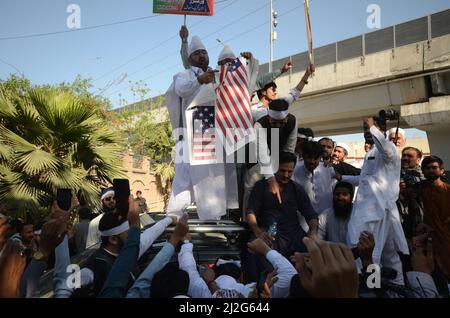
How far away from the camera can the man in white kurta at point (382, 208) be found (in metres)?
3.25

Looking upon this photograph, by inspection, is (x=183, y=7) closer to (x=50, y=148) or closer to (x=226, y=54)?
(x=226, y=54)

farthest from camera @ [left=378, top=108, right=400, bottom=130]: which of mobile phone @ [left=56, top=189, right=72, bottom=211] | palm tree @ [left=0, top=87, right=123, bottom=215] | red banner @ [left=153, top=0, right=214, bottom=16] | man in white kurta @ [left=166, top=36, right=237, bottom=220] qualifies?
palm tree @ [left=0, top=87, right=123, bottom=215]

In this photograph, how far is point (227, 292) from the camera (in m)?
2.08

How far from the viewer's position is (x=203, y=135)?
353cm

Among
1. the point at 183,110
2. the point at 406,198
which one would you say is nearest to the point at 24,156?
the point at 183,110

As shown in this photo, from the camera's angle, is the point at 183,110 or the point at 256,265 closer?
the point at 256,265

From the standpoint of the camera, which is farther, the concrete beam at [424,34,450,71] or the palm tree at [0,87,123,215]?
the concrete beam at [424,34,450,71]

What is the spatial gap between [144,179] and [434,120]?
14.5 metres

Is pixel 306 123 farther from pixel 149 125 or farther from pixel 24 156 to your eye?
pixel 24 156

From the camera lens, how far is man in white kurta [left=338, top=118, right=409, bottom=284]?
10.6ft

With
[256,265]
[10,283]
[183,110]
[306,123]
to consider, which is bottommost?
[256,265]

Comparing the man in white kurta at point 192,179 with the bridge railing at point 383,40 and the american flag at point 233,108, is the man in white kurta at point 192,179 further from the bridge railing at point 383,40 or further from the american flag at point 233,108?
the bridge railing at point 383,40

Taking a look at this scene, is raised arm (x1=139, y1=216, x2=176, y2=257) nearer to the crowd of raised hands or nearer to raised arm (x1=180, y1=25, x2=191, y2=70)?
the crowd of raised hands

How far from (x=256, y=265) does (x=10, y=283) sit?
1628 mm
